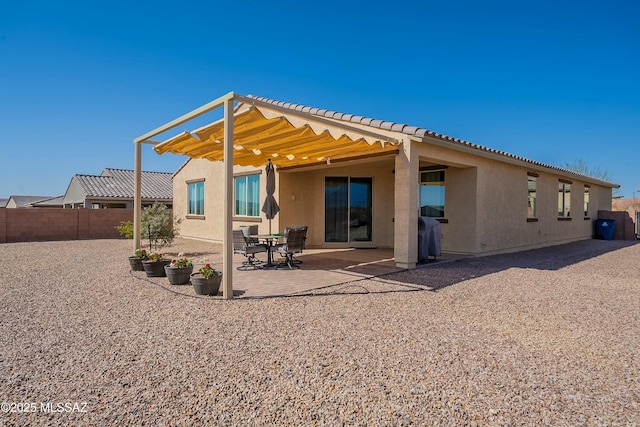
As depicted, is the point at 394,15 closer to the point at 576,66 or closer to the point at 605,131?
the point at 576,66

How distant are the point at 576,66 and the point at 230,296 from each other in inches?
691

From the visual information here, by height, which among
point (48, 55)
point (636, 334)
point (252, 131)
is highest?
point (48, 55)

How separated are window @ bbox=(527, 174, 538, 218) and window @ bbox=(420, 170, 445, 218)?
13.9 ft

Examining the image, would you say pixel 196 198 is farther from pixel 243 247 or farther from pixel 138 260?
pixel 243 247

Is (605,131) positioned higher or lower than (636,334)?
higher

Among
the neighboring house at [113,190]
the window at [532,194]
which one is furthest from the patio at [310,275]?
the neighboring house at [113,190]

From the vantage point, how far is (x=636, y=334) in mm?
4117

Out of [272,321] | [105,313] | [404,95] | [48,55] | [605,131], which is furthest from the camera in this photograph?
[605,131]

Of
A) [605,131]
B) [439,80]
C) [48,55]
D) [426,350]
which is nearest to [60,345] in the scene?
[426,350]

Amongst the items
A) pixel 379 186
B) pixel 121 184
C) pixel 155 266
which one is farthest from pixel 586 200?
pixel 121 184

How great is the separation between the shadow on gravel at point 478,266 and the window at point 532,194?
1620 mm

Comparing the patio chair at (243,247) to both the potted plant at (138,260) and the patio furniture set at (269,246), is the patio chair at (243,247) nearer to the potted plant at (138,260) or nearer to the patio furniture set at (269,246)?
the patio furniture set at (269,246)

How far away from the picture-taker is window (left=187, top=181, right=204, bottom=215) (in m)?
16.3

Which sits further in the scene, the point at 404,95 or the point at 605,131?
the point at 605,131
